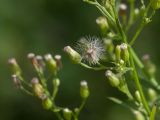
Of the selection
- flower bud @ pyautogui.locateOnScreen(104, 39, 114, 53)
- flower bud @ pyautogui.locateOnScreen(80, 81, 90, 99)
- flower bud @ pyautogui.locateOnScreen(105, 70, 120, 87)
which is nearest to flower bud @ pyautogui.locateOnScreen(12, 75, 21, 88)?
flower bud @ pyautogui.locateOnScreen(80, 81, 90, 99)

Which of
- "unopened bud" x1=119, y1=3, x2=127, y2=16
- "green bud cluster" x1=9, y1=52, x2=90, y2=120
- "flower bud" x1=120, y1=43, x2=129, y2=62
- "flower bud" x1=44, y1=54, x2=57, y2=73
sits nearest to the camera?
"flower bud" x1=120, y1=43, x2=129, y2=62

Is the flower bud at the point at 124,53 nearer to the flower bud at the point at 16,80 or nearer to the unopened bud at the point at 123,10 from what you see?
the unopened bud at the point at 123,10

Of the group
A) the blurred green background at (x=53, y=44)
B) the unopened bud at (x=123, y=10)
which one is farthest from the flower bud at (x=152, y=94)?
the blurred green background at (x=53, y=44)

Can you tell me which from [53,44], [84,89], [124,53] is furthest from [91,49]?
[53,44]

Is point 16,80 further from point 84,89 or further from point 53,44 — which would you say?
point 53,44

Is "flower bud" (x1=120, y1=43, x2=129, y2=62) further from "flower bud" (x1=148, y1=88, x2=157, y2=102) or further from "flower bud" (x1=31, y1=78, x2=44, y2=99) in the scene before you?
"flower bud" (x1=148, y1=88, x2=157, y2=102)

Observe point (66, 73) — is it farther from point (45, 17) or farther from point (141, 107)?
point (141, 107)

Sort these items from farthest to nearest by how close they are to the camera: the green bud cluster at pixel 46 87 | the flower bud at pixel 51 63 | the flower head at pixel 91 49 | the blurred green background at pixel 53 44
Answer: the blurred green background at pixel 53 44 → the flower bud at pixel 51 63 → the green bud cluster at pixel 46 87 → the flower head at pixel 91 49
